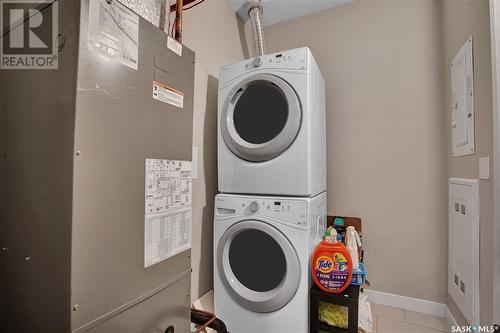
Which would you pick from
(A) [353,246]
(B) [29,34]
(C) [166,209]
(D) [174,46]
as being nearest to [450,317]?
(A) [353,246]

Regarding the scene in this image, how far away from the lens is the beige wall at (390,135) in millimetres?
1858

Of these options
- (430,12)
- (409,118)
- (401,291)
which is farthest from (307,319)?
(430,12)

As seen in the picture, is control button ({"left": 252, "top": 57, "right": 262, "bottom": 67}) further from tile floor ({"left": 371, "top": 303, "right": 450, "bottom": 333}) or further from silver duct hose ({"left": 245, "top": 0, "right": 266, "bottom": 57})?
tile floor ({"left": 371, "top": 303, "right": 450, "bottom": 333})

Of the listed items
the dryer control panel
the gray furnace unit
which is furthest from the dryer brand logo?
the gray furnace unit

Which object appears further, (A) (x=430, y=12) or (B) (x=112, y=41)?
(A) (x=430, y=12)

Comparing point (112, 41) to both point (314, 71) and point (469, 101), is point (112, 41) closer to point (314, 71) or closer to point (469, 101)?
point (314, 71)

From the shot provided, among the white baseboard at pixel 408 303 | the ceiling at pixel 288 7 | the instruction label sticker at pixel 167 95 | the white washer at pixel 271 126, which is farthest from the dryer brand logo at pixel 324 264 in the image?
the ceiling at pixel 288 7

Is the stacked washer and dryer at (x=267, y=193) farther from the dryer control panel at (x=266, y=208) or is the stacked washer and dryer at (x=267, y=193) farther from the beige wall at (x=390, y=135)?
the beige wall at (x=390, y=135)

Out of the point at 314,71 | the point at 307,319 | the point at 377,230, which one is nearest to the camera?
the point at 307,319

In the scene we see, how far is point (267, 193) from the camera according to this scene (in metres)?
1.48

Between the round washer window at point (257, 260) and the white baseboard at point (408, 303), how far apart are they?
111 centimetres

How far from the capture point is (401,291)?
1927 millimetres

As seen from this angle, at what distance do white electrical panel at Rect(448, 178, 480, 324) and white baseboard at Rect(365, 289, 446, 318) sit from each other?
0.21m

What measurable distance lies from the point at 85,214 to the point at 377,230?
6.78ft
